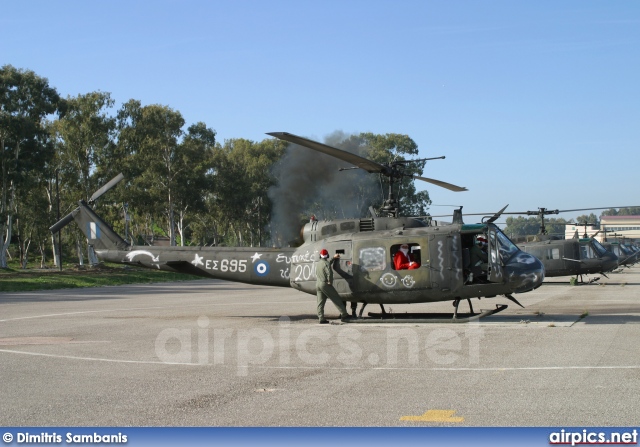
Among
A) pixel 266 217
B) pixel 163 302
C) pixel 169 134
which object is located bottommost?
pixel 163 302

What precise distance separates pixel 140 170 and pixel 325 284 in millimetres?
46291

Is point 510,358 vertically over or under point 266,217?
under

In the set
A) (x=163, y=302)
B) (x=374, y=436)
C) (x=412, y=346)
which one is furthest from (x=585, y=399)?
(x=163, y=302)

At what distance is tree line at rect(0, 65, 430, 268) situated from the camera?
51.9m

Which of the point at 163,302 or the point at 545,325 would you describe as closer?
the point at 545,325

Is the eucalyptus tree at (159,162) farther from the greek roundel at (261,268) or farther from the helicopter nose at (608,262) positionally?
the greek roundel at (261,268)

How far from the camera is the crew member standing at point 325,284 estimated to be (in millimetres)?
15812

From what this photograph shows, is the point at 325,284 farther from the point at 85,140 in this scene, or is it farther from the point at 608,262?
the point at 85,140

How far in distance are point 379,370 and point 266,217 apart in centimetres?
6424

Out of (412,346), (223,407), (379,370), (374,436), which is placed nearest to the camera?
(374,436)

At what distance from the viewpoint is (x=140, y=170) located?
59.2 meters

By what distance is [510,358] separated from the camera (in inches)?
414

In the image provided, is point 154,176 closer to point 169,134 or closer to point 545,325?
point 169,134

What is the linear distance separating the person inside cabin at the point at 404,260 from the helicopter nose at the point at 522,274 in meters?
2.03
